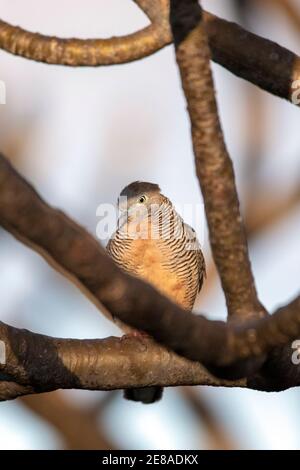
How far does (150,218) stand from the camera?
653 cm

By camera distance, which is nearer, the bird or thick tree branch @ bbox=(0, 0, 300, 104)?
thick tree branch @ bbox=(0, 0, 300, 104)

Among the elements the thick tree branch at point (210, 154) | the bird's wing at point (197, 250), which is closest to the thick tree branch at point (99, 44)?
the thick tree branch at point (210, 154)

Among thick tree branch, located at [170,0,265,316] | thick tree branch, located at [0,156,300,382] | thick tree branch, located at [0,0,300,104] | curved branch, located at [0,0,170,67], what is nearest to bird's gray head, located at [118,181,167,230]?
thick tree branch, located at [0,0,300,104]

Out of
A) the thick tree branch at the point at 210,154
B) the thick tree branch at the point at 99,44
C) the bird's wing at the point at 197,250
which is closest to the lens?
the thick tree branch at the point at 210,154

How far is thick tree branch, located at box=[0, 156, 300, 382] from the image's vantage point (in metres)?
2.22

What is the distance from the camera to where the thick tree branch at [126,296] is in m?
2.22

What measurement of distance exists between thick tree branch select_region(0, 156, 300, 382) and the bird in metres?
3.60

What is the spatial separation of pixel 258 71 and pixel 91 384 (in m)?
1.47

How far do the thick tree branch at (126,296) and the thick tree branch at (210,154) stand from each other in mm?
266

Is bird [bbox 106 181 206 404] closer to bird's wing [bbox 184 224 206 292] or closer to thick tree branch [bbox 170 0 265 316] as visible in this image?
bird's wing [bbox 184 224 206 292]

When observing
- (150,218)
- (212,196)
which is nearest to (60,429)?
(150,218)

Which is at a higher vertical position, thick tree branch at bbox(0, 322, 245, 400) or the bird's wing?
thick tree branch at bbox(0, 322, 245, 400)

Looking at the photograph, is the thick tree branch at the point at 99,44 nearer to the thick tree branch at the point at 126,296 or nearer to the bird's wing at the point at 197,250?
the thick tree branch at the point at 126,296

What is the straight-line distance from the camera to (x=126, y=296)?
7.66 feet
